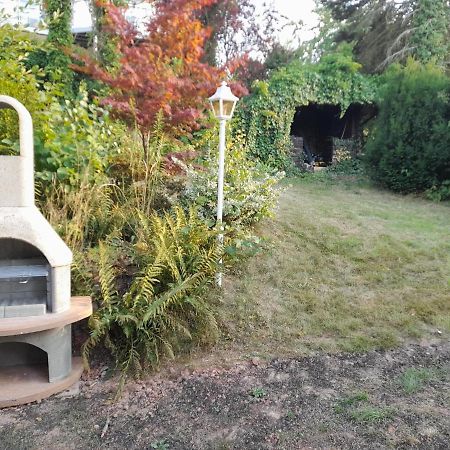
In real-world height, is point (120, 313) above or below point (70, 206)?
below

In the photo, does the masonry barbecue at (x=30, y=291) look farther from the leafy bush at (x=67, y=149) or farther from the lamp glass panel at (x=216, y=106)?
the lamp glass panel at (x=216, y=106)

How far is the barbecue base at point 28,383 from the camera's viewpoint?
249 centimetres

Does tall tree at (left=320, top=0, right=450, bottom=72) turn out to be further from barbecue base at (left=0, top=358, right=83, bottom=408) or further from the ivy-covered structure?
barbecue base at (left=0, top=358, right=83, bottom=408)

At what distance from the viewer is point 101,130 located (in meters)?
4.66

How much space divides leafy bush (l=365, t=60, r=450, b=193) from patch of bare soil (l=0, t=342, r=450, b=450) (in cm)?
629

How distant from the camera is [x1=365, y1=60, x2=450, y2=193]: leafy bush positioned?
8.19 metres

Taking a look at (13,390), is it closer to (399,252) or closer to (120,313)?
(120,313)

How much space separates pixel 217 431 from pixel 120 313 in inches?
42.0

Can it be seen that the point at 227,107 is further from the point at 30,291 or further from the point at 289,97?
the point at 289,97

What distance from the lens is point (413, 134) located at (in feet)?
28.0

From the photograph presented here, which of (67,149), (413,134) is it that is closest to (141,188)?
(67,149)

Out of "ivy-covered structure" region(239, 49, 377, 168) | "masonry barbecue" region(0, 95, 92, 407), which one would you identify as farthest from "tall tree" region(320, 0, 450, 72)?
"masonry barbecue" region(0, 95, 92, 407)

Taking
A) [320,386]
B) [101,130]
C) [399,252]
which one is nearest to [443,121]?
[399,252]

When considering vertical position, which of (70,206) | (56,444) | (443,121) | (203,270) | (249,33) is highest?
(249,33)
